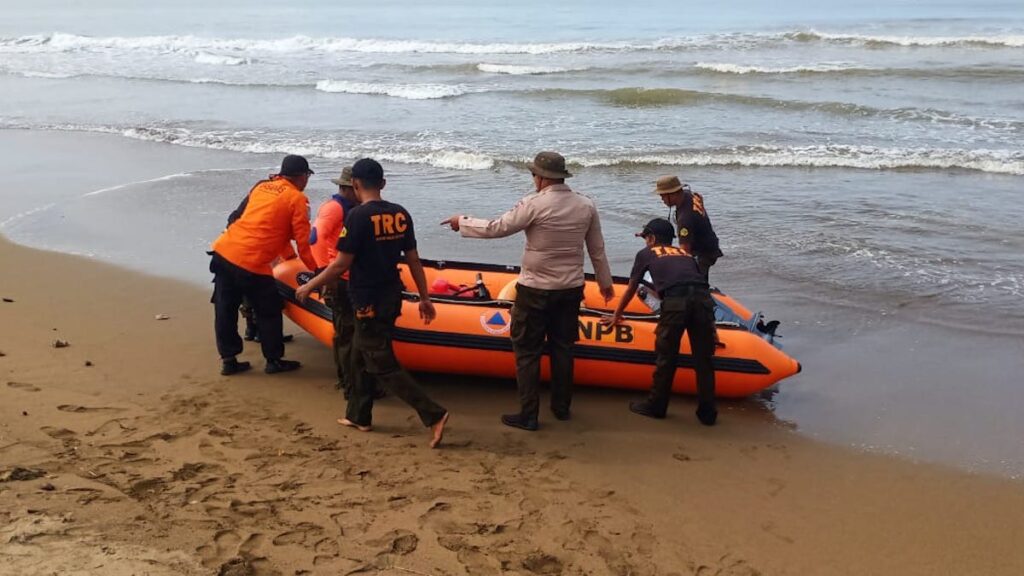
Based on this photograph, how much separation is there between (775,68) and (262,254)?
22442 millimetres

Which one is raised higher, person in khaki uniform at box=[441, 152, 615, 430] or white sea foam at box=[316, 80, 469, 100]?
white sea foam at box=[316, 80, 469, 100]

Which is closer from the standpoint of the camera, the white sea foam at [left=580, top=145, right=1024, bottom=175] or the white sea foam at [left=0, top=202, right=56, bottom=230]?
the white sea foam at [left=0, top=202, right=56, bottom=230]

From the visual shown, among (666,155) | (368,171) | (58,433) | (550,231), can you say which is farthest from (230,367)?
(666,155)

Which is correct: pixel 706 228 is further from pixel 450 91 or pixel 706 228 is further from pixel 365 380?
pixel 450 91

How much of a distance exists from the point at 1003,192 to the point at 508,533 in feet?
36.1

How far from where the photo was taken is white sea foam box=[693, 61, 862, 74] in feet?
83.5

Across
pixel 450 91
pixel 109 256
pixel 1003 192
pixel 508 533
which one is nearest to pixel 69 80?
pixel 450 91

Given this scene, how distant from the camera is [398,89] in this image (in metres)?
23.7

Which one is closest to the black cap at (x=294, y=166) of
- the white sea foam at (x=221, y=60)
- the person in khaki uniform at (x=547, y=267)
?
the person in khaki uniform at (x=547, y=267)

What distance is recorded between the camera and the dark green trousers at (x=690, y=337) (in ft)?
19.5

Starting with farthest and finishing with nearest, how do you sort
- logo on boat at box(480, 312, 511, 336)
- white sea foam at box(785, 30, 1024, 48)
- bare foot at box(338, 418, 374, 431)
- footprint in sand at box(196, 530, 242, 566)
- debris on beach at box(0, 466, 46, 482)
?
1. white sea foam at box(785, 30, 1024, 48)
2. logo on boat at box(480, 312, 511, 336)
3. bare foot at box(338, 418, 374, 431)
4. debris on beach at box(0, 466, 46, 482)
5. footprint in sand at box(196, 530, 242, 566)

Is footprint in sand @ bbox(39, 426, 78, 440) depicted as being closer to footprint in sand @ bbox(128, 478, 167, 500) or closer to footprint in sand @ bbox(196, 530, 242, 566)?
footprint in sand @ bbox(128, 478, 167, 500)

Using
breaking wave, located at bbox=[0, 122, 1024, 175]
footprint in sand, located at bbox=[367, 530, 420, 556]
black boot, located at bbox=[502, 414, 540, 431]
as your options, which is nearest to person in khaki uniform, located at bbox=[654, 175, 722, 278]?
black boot, located at bbox=[502, 414, 540, 431]

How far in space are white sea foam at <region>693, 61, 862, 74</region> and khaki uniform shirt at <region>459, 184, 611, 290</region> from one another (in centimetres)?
2147
